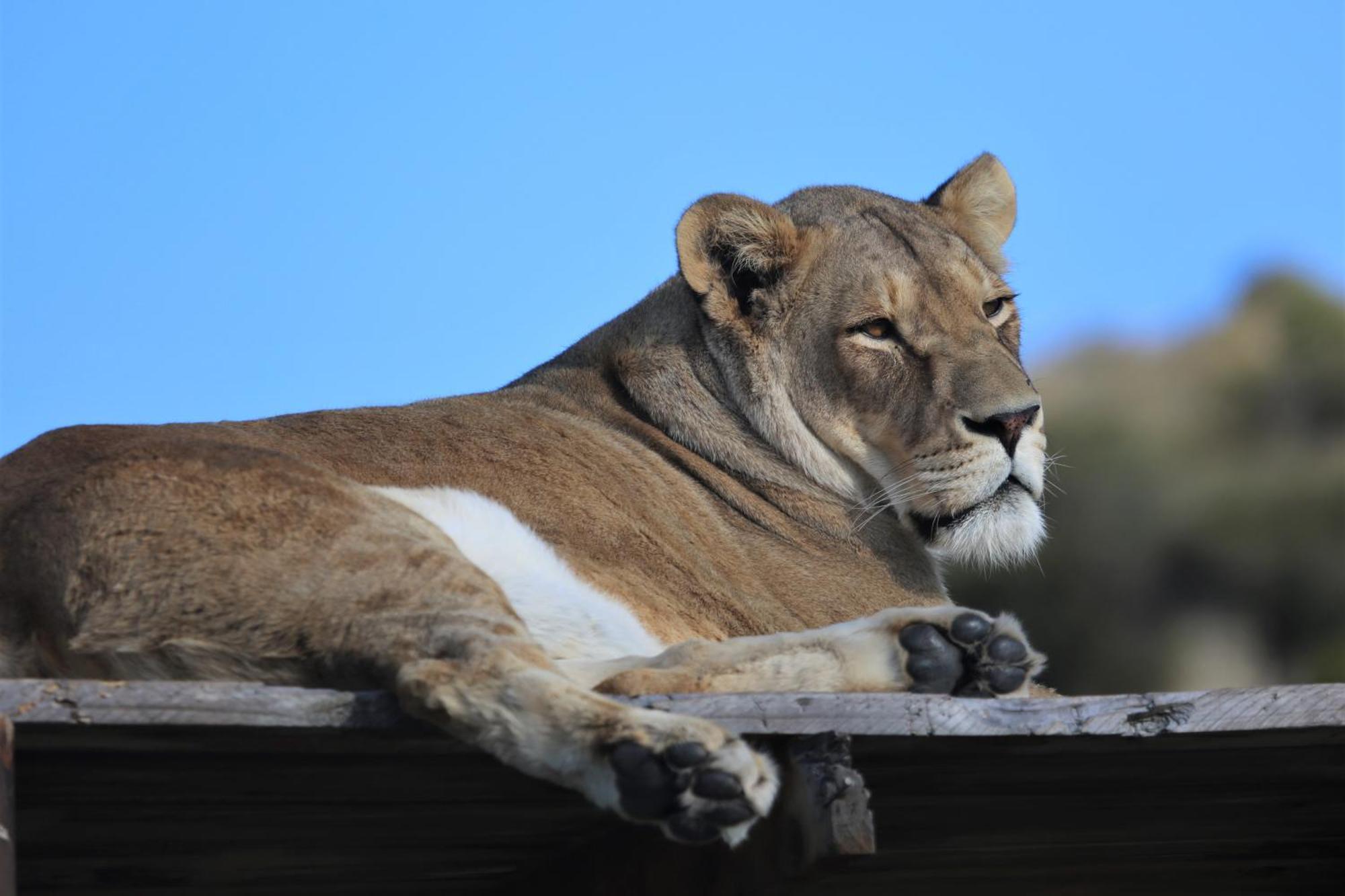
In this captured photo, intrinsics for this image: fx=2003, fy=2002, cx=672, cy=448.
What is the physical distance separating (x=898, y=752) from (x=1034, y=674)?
0.50m

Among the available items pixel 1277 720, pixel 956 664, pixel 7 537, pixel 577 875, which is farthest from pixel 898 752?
pixel 7 537

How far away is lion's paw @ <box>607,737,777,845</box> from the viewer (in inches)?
133

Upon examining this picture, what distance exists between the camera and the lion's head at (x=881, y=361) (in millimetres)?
5711

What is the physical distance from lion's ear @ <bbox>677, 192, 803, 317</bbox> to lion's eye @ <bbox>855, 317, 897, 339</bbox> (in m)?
0.31

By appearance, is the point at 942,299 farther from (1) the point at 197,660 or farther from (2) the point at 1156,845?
(1) the point at 197,660

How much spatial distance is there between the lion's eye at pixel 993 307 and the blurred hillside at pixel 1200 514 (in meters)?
17.5

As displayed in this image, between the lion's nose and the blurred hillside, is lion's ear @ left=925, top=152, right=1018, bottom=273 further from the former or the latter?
the blurred hillside

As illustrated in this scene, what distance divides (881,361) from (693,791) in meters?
2.71

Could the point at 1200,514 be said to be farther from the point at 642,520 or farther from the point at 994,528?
the point at 642,520

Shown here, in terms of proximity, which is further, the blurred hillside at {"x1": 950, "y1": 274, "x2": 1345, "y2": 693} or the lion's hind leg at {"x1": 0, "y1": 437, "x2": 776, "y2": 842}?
the blurred hillside at {"x1": 950, "y1": 274, "x2": 1345, "y2": 693}

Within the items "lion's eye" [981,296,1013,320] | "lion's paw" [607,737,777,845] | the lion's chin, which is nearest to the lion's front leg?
"lion's paw" [607,737,777,845]

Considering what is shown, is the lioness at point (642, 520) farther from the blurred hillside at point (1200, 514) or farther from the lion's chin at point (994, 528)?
the blurred hillside at point (1200, 514)

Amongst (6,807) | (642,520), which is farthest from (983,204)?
(6,807)

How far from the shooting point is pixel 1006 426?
5.67 meters
